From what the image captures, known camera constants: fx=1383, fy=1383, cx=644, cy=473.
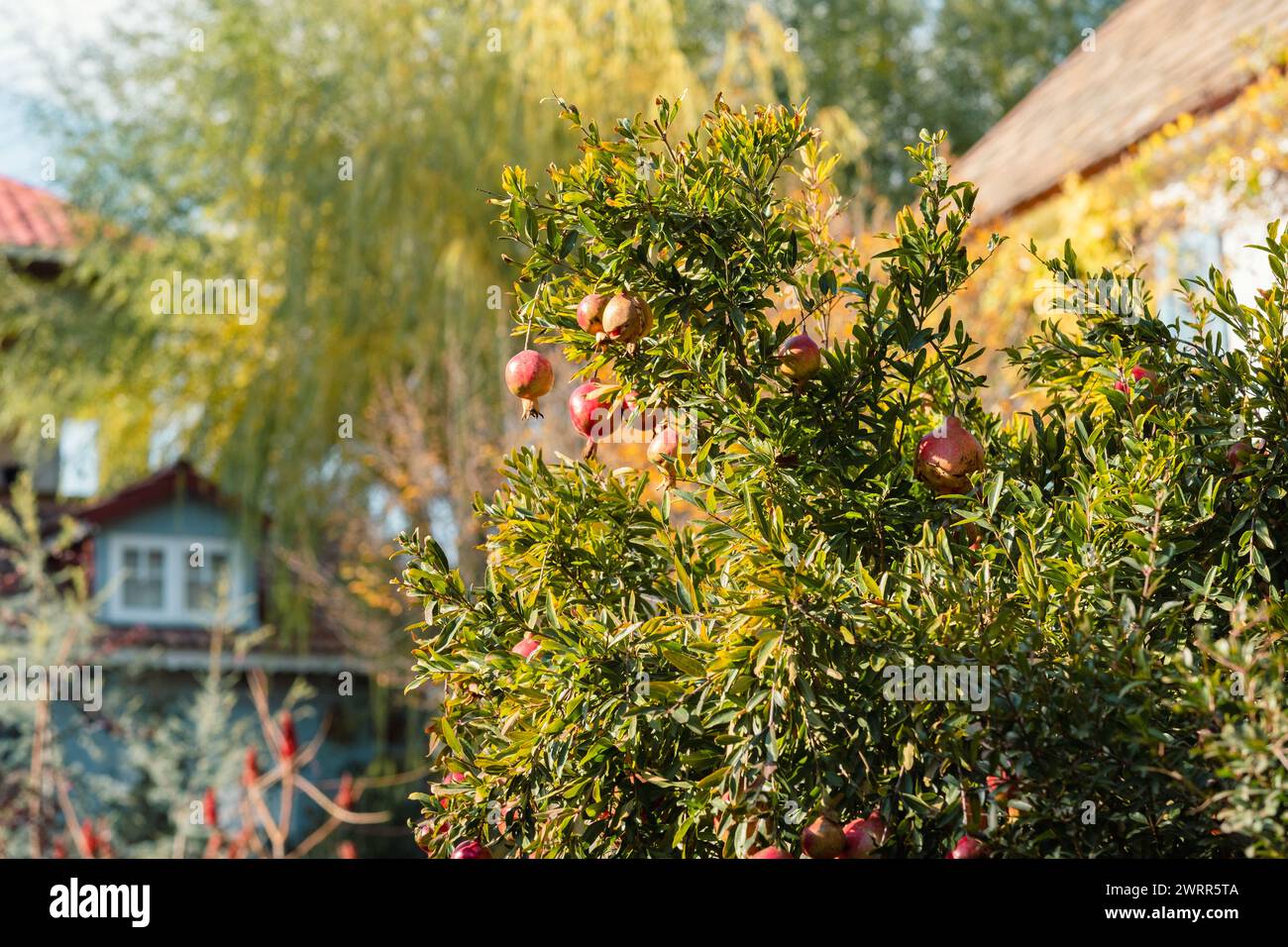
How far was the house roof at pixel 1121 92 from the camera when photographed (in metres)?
7.44

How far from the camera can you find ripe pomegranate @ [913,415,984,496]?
1786 millimetres

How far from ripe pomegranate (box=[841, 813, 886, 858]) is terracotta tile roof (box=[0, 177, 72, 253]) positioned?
15919 millimetres

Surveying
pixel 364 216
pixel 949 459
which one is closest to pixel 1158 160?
pixel 364 216

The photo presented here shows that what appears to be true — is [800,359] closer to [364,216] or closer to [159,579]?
[364,216]

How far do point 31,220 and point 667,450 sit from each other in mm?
18322

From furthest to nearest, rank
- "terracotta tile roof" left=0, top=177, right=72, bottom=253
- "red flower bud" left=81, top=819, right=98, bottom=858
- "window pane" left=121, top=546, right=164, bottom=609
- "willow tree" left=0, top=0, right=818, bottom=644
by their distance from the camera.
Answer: "terracotta tile roof" left=0, top=177, right=72, bottom=253 → "window pane" left=121, top=546, right=164, bottom=609 → "willow tree" left=0, top=0, right=818, bottom=644 → "red flower bud" left=81, top=819, right=98, bottom=858

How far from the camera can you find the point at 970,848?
1463 mm

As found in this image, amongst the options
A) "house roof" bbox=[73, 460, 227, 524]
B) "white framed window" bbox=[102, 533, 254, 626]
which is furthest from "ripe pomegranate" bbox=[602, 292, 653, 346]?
"white framed window" bbox=[102, 533, 254, 626]

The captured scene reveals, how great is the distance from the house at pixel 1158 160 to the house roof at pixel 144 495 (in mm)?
8606

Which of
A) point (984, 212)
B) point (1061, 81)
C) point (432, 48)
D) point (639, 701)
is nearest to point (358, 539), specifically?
point (432, 48)

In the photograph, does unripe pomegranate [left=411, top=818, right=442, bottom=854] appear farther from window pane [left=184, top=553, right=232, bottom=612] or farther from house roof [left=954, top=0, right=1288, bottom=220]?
window pane [left=184, top=553, right=232, bottom=612]
